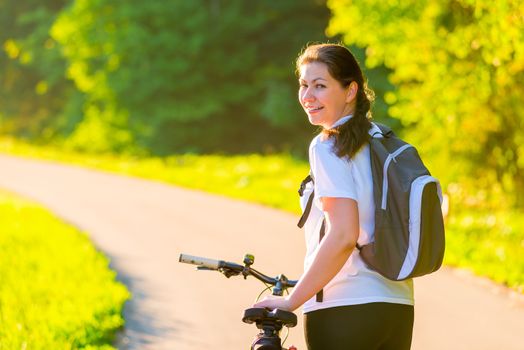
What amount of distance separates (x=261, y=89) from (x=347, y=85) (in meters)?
30.9

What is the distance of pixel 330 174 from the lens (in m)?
2.90

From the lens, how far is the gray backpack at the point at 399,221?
116 inches

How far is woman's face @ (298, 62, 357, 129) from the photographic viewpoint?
10.0 feet

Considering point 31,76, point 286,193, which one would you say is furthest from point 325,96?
point 31,76

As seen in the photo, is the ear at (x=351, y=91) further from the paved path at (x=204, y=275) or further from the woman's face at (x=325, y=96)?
the paved path at (x=204, y=275)

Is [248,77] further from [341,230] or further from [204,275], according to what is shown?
[341,230]

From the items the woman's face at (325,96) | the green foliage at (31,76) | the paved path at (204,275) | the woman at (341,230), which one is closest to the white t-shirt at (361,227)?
the woman at (341,230)

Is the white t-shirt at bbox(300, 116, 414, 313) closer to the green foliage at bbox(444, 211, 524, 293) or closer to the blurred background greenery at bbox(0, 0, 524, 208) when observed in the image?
the blurred background greenery at bbox(0, 0, 524, 208)

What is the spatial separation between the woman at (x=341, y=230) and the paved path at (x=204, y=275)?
4.28 meters

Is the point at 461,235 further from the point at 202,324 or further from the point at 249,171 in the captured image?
the point at 249,171

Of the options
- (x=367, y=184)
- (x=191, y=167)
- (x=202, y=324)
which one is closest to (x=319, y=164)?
(x=367, y=184)

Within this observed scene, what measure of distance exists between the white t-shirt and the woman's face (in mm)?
133

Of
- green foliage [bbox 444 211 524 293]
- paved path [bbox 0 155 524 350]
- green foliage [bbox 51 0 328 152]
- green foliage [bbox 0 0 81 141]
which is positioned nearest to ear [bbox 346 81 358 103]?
paved path [bbox 0 155 524 350]

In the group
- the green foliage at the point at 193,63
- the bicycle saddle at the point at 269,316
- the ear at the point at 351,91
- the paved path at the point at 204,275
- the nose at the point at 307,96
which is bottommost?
the bicycle saddle at the point at 269,316
